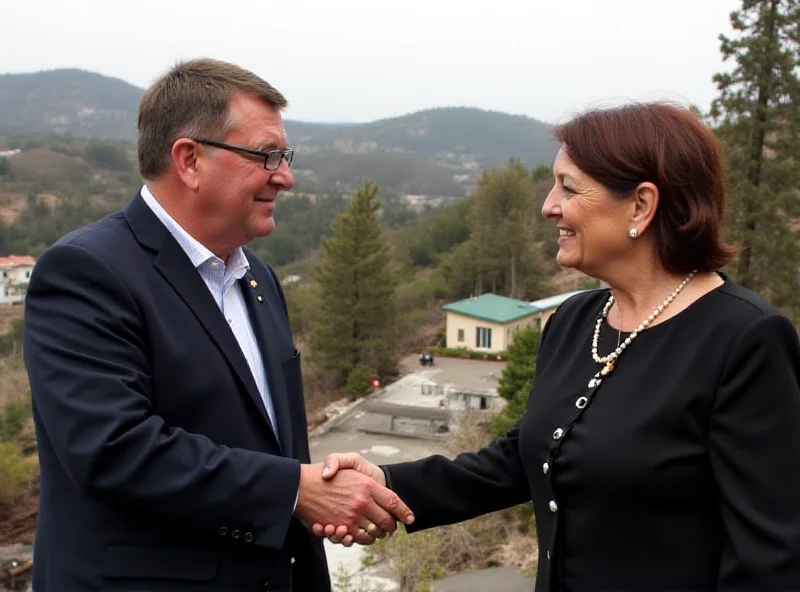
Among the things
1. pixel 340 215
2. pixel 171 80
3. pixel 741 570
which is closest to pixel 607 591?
pixel 741 570

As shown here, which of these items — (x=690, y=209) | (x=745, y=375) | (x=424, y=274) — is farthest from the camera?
(x=424, y=274)

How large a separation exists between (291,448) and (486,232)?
34314 mm

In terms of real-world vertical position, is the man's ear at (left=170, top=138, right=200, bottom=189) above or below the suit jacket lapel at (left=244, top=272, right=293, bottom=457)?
above

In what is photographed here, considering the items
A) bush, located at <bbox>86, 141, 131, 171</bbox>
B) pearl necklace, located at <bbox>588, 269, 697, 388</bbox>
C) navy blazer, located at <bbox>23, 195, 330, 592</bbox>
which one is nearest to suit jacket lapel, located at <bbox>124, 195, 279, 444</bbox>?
navy blazer, located at <bbox>23, 195, 330, 592</bbox>

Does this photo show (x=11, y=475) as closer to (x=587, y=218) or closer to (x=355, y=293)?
(x=355, y=293)

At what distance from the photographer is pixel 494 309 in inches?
1138

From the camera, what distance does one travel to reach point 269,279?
10.0ft

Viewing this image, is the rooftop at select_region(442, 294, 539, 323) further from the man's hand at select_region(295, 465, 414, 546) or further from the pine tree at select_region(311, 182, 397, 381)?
the man's hand at select_region(295, 465, 414, 546)

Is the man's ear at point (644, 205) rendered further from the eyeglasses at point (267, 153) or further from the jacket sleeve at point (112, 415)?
the jacket sleeve at point (112, 415)

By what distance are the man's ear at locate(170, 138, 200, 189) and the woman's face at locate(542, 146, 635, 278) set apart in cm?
112

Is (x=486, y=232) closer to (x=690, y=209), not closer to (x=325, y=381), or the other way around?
(x=325, y=381)

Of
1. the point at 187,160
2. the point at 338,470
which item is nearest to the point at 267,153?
the point at 187,160

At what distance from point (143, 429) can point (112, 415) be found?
0.09 m

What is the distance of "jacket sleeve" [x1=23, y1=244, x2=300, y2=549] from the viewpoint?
6.85 ft
